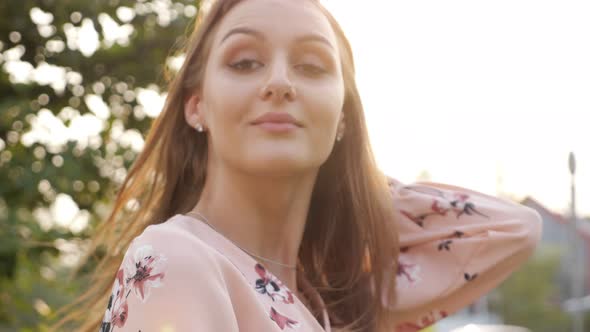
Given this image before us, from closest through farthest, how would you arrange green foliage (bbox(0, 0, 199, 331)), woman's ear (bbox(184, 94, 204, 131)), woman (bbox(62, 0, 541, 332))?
woman (bbox(62, 0, 541, 332))
woman's ear (bbox(184, 94, 204, 131))
green foliage (bbox(0, 0, 199, 331))

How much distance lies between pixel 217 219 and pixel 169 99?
334 mm

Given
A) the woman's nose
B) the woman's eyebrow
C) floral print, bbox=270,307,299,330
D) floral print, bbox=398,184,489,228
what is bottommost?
floral print, bbox=398,184,489,228

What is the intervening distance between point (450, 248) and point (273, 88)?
0.68 meters

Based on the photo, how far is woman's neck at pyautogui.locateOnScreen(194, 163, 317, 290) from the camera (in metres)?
2.07

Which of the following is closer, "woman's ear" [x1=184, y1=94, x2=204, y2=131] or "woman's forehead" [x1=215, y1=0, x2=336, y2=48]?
"woman's forehead" [x1=215, y1=0, x2=336, y2=48]

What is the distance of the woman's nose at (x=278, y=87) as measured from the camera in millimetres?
1959

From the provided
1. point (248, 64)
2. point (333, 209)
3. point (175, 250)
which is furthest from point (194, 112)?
point (175, 250)

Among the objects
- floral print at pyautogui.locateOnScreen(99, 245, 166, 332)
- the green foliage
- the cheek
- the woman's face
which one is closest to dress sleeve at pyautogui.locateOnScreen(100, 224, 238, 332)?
floral print at pyautogui.locateOnScreen(99, 245, 166, 332)

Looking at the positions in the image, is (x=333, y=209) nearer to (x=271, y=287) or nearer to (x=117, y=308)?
(x=271, y=287)

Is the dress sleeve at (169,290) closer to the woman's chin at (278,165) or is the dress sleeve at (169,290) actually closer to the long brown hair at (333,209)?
the woman's chin at (278,165)

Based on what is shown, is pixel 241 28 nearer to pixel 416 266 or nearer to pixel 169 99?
pixel 169 99

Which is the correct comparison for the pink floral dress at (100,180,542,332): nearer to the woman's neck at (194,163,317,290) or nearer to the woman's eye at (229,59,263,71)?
the woman's neck at (194,163,317,290)

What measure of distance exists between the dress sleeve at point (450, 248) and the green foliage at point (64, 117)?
1.36 metres

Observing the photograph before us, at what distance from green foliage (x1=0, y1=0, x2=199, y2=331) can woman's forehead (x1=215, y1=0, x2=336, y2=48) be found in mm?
1416
